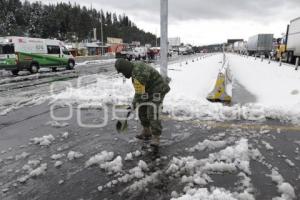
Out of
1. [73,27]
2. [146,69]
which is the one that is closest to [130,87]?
[146,69]

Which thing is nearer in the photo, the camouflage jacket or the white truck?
the camouflage jacket

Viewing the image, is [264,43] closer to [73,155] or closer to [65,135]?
[65,135]

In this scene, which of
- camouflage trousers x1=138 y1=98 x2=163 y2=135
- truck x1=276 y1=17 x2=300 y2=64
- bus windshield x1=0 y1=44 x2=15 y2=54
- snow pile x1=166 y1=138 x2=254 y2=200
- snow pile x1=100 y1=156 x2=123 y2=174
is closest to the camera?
snow pile x1=166 y1=138 x2=254 y2=200

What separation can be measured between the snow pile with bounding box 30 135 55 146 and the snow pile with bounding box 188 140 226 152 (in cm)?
268

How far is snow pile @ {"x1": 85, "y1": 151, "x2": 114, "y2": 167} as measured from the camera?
4551 millimetres

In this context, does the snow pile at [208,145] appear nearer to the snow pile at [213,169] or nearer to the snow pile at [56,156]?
the snow pile at [213,169]

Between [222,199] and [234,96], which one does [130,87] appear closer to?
[234,96]

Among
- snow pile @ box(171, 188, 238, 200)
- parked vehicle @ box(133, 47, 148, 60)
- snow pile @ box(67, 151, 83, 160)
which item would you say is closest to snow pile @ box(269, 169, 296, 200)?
snow pile @ box(171, 188, 238, 200)

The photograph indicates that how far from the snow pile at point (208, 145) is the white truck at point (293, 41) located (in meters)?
26.4

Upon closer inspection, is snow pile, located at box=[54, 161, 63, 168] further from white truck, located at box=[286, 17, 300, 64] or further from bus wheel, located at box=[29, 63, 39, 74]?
white truck, located at box=[286, 17, 300, 64]

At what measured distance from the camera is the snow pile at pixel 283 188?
11.4 ft

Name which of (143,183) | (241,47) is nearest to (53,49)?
(143,183)

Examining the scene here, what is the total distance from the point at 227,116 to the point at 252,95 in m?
3.72

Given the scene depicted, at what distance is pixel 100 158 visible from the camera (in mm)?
4684
